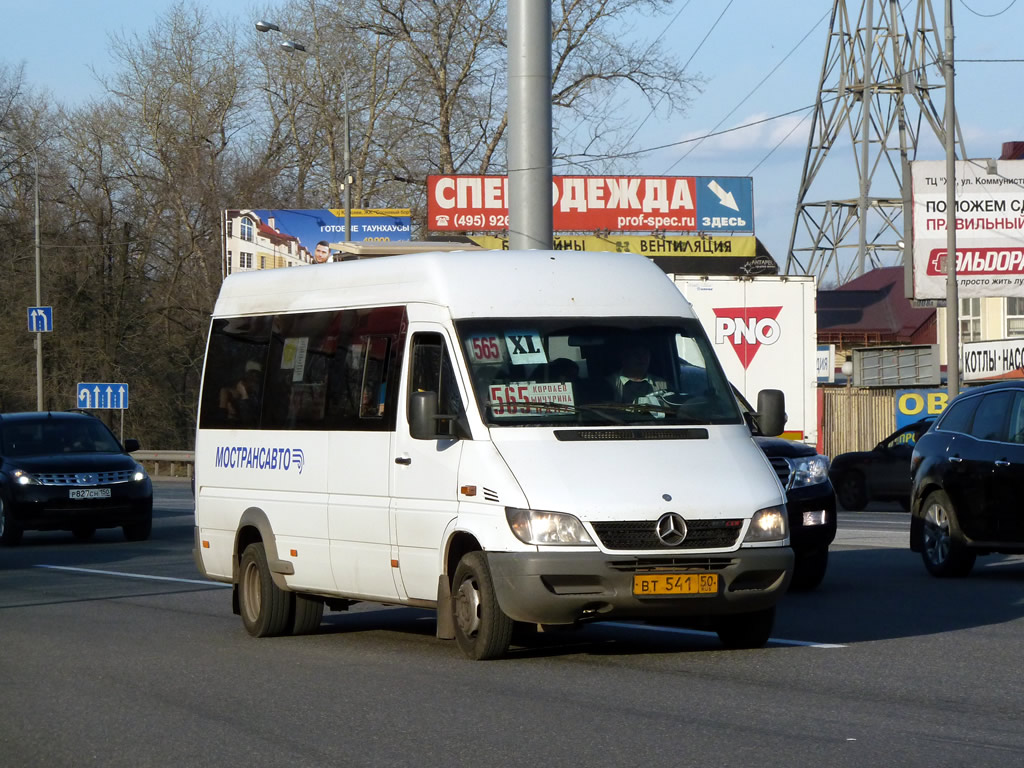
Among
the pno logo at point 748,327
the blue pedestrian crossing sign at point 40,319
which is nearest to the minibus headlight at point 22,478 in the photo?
the pno logo at point 748,327

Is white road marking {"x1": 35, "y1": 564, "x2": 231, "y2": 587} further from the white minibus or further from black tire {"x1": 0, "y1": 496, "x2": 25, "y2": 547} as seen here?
the white minibus

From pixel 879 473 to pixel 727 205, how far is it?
23.8m

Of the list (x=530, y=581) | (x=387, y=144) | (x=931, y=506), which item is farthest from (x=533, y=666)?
(x=387, y=144)

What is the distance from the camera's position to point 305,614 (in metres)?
11.7

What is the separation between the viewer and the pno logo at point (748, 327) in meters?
27.5

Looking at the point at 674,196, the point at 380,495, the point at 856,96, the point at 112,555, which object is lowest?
the point at 112,555

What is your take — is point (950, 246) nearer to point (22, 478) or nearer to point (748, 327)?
point (748, 327)

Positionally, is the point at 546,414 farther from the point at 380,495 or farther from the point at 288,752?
the point at 288,752

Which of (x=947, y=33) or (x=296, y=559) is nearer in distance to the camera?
(x=296, y=559)

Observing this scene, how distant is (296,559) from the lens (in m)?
11.2

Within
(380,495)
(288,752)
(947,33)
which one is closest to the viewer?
(288,752)

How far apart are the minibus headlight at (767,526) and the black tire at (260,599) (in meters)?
3.63

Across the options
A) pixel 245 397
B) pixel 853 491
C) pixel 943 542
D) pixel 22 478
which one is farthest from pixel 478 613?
pixel 853 491

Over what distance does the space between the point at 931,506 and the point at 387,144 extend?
139 feet
